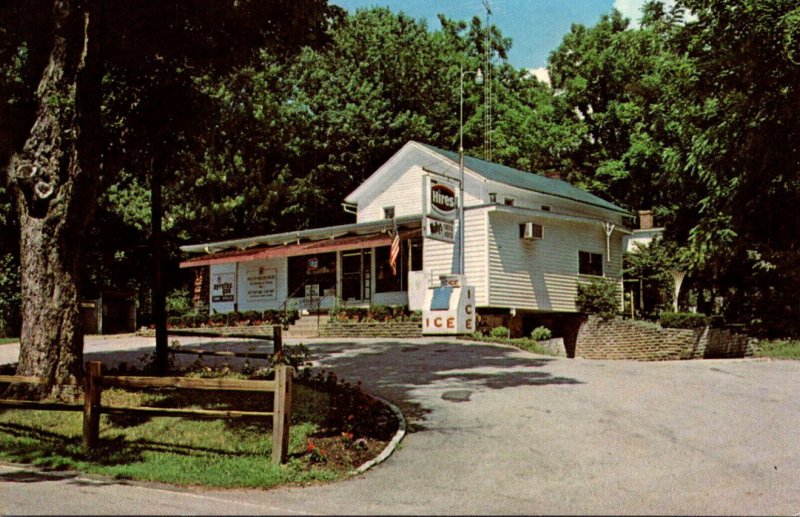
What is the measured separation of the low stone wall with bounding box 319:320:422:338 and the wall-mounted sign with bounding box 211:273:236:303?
11503mm

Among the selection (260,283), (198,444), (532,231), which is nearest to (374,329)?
(532,231)

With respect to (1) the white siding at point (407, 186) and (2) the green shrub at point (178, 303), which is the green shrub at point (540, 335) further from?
(2) the green shrub at point (178, 303)

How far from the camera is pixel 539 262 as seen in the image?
31.5 meters

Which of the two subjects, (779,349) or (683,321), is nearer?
(779,349)

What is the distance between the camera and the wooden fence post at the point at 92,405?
10297mm

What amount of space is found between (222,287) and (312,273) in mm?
5932

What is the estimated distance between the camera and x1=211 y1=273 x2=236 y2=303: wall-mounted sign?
1539 inches

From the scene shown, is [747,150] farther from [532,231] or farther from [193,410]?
[193,410]

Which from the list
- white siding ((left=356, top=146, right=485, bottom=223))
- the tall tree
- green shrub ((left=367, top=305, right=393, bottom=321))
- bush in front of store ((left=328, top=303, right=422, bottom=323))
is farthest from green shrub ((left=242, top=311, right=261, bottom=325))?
the tall tree

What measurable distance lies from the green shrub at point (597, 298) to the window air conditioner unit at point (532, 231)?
3.65m

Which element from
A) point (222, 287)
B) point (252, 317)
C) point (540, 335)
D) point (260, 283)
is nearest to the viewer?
point (540, 335)

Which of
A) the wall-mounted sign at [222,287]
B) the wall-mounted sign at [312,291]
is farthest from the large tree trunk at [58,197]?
the wall-mounted sign at [222,287]

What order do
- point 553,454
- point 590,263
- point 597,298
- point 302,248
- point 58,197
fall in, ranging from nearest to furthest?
point 553,454 → point 58,197 → point 597,298 → point 302,248 → point 590,263

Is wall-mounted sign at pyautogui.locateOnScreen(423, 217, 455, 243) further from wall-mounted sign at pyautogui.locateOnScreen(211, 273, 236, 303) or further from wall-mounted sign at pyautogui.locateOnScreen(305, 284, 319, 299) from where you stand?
wall-mounted sign at pyautogui.locateOnScreen(211, 273, 236, 303)
